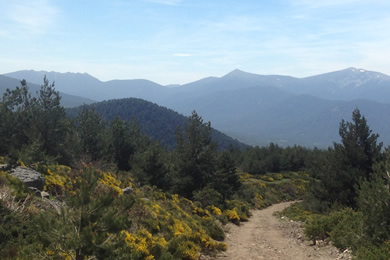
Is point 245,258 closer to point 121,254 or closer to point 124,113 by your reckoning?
point 121,254

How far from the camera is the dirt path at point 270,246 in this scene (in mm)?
11773

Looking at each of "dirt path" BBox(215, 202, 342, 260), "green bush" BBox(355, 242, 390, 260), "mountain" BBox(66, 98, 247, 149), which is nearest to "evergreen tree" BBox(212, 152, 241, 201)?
"dirt path" BBox(215, 202, 342, 260)

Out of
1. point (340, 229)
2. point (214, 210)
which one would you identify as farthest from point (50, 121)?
point (340, 229)

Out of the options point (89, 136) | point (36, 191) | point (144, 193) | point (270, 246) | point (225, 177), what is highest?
point (89, 136)

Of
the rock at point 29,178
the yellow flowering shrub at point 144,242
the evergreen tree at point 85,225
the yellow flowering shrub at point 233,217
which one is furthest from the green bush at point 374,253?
the yellow flowering shrub at point 233,217

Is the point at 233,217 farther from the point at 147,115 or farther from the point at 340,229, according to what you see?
the point at 147,115

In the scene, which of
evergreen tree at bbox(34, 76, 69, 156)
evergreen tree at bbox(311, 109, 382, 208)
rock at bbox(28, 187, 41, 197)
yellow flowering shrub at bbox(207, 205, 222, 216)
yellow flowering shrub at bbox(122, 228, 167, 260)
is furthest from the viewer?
evergreen tree at bbox(34, 76, 69, 156)

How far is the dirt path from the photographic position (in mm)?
11773

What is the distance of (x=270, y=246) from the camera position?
44.5 feet

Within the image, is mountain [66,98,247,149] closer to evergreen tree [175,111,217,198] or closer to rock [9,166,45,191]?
evergreen tree [175,111,217,198]

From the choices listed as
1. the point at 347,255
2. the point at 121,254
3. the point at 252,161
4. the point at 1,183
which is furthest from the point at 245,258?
the point at 252,161

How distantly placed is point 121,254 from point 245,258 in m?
6.60

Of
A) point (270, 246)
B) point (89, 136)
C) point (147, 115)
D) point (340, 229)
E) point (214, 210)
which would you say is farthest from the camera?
point (147, 115)

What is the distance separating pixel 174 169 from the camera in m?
25.3
